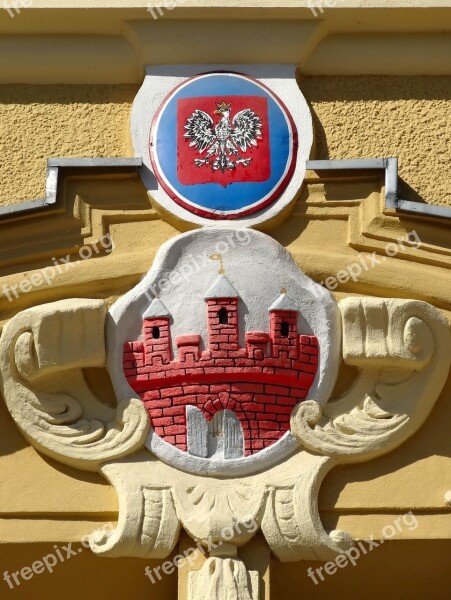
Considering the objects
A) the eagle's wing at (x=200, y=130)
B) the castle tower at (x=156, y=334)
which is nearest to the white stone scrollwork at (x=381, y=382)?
the castle tower at (x=156, y=334)

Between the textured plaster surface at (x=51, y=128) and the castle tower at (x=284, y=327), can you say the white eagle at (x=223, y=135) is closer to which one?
the textured plaster surface at (x=51, y=128)

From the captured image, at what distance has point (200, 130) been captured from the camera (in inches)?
325

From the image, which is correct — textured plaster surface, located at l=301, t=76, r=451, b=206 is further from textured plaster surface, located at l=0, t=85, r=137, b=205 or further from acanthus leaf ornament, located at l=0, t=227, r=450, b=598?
textured plaster surface, located at l=0, t=85, r=137, b=205

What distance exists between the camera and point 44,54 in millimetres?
8516

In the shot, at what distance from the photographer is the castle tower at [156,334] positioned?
7.79 metres

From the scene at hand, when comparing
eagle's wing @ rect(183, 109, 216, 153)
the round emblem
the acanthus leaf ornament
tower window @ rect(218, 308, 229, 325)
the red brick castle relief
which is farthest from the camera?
eagle's wing @ rect(183, 109, 216, 153)

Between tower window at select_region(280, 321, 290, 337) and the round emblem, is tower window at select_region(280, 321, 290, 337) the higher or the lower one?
the lower one

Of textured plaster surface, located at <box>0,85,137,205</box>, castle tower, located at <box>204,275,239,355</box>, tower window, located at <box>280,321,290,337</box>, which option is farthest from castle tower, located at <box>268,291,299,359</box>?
textured plaster surface, located at <box>0,85,137,205</box>

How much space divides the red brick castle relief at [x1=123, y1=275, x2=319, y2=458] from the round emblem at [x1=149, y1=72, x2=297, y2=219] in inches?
20.8

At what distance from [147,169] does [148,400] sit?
114 centimetres

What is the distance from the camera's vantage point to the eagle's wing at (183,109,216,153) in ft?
27.0

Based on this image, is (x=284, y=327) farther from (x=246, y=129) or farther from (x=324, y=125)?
(x=324, y=125)

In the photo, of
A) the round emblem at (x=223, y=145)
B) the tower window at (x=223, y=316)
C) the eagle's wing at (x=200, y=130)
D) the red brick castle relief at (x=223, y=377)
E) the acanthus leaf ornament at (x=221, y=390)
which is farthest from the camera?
the eagle's wing at (x=200, y=130)

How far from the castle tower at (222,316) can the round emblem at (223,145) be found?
0.41 metres
